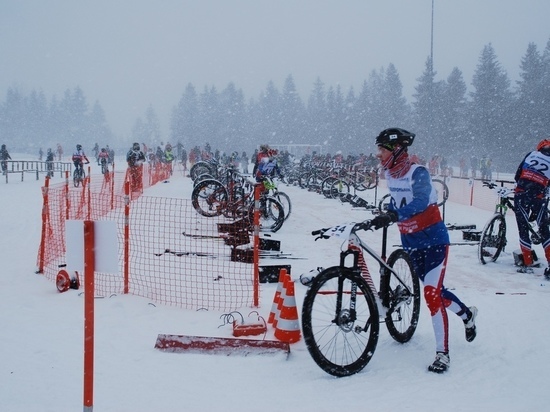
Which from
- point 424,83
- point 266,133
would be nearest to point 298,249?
point 424,83

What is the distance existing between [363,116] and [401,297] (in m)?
73.2

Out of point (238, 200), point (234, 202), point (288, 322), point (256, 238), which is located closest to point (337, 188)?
point (238, 200)

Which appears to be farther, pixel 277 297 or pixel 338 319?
pixel 277 297

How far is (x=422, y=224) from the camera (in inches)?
180

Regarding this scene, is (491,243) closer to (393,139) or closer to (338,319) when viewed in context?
(393,139)

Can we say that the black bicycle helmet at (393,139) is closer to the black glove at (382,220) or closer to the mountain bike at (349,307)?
the black glove at (382,220)

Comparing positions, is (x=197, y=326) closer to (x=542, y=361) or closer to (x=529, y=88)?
(x=542, y=361)

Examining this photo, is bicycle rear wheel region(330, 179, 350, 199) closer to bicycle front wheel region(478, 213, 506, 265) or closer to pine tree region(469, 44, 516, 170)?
bicycle front wheel region(478, 213, 506, 265)

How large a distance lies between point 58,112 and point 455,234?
Result: 123 meters

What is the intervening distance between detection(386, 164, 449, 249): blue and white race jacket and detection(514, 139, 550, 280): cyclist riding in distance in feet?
14.6

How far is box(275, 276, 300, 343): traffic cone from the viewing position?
17.1ft

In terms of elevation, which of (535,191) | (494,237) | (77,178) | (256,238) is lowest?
(494,237)

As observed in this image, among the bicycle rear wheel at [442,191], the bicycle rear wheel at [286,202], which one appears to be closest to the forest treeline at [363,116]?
the bicycle rear wheel at [442,191]

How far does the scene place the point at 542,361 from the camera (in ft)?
15.7
